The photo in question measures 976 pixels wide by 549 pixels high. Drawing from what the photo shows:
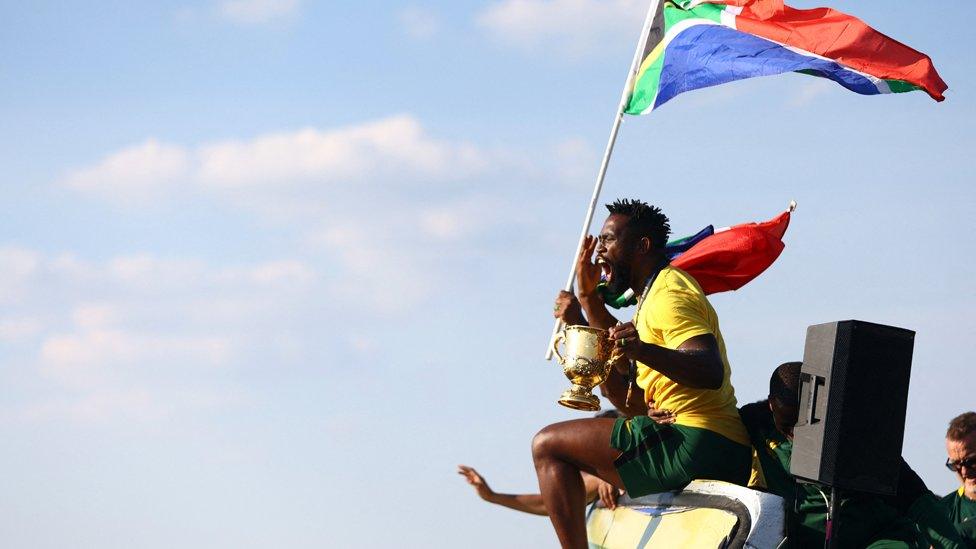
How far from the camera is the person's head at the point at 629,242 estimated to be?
6.20 m

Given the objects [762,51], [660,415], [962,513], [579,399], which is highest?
[762,51]

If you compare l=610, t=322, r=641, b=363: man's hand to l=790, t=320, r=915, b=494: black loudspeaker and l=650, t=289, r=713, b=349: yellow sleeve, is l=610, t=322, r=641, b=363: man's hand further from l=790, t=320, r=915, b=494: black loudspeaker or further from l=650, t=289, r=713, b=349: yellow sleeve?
l=790, t=320, r=915, b=494: black loudspeaker

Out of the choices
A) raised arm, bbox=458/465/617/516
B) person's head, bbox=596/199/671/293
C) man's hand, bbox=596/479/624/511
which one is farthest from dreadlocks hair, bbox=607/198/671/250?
raised arm, bbox=458/465/617/516

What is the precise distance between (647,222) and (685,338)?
861mm

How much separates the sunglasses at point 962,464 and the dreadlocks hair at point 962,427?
0.36ft

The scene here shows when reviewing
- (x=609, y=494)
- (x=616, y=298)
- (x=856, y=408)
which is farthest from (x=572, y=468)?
(x=616, y=298)

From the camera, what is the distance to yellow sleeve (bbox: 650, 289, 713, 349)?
18.4 feet

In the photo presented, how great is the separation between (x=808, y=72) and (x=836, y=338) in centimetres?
278

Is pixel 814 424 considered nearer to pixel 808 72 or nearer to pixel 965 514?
pixel 965 514

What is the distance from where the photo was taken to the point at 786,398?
6027 millimetres

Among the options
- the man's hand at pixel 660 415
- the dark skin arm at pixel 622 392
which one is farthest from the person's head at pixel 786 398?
the dark skin arm at pixel 622 392

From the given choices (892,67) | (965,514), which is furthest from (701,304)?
(892,67)

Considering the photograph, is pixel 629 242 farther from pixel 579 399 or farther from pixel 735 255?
pixel 735 255

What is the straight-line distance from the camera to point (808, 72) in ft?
25.9
